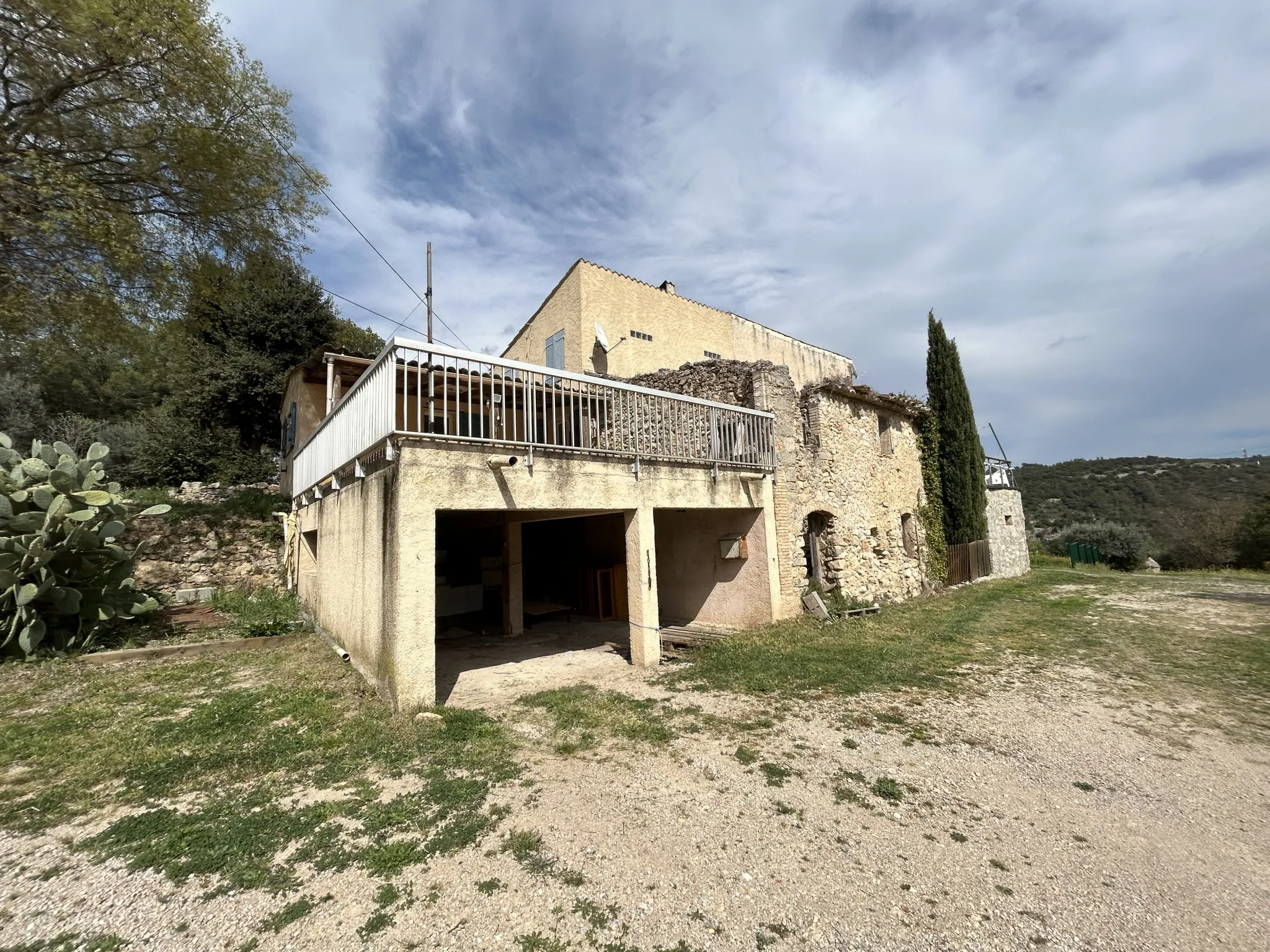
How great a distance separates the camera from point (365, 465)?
6.21 meters

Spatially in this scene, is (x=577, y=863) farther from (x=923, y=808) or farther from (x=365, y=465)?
(x=365, y=465)

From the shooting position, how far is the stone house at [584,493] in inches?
203

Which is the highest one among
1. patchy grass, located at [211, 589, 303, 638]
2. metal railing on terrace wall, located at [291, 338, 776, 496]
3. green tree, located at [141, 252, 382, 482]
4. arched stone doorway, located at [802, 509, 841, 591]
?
green tree, located at [141, 252, 382, 482]

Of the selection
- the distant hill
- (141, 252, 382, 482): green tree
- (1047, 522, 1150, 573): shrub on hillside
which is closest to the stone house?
(141, 252, 382, 482): green tree

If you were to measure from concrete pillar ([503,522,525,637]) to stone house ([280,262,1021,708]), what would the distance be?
3cm

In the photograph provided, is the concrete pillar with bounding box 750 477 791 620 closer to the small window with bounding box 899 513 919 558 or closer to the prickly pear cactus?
the small window with bounding box 899 513 919 558

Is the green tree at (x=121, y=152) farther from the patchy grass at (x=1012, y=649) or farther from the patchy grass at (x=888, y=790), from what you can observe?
the patchy grass at (x=888, y=790)

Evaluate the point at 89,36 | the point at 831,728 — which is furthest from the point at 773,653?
the point at 89,36

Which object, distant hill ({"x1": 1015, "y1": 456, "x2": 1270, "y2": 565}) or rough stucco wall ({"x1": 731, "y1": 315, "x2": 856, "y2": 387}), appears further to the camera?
distant hill ({"x1": 1015, "y1": 456, "x2": 1270, "y2": 565})

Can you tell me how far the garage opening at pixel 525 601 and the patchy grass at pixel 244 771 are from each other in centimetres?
Result: 135

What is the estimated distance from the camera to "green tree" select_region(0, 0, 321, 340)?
693cm

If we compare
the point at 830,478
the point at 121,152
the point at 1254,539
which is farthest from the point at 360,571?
the point at 1254,539

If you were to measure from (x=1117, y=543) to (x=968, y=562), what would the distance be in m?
16.3

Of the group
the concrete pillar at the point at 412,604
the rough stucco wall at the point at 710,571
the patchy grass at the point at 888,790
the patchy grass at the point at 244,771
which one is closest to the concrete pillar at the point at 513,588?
the rough stucco wall at the point at 710,571
